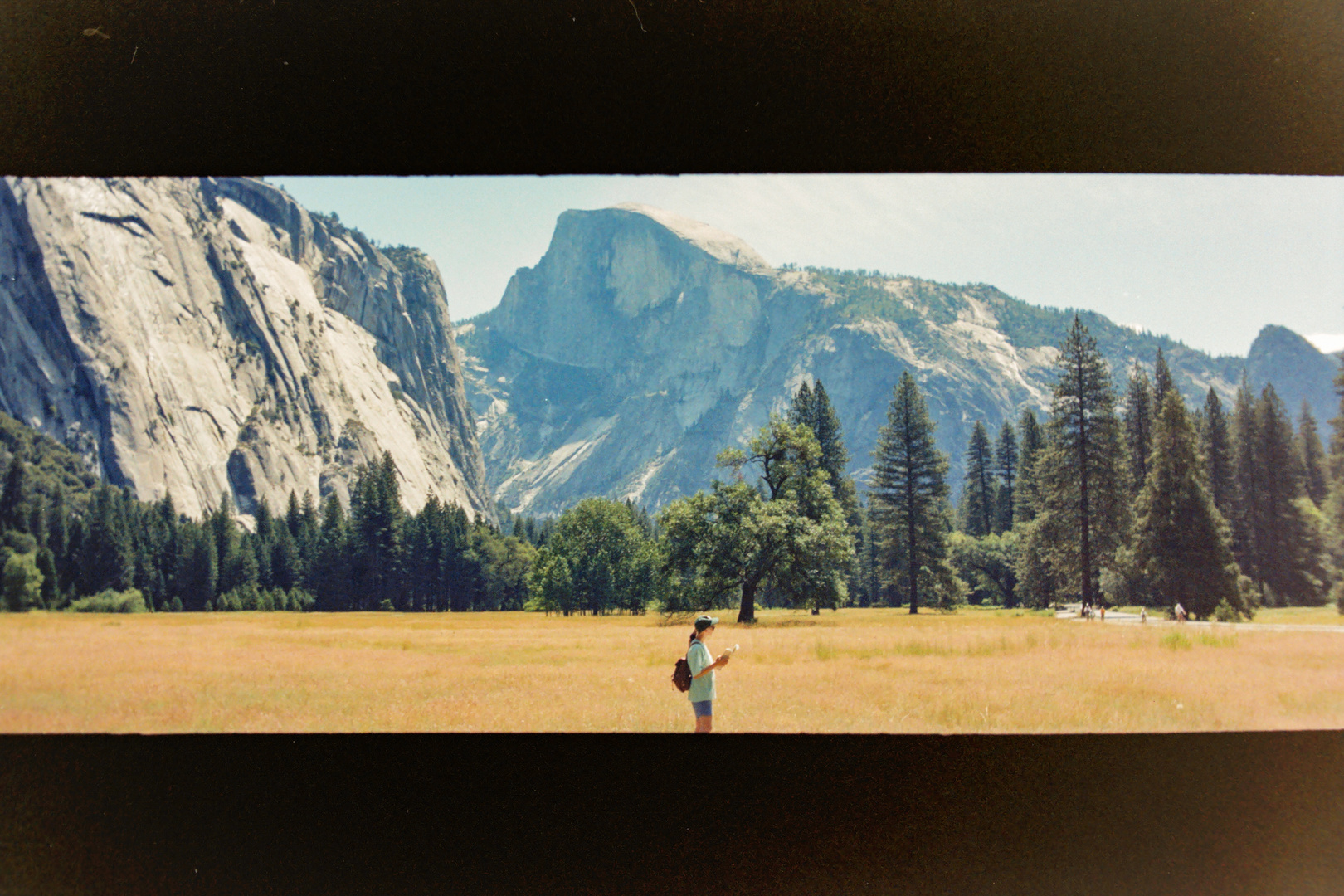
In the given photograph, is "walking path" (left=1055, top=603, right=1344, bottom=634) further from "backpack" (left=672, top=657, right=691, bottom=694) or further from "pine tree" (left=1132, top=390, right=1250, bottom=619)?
"backpack" (left=672, top=657, right=691, bottom=694)

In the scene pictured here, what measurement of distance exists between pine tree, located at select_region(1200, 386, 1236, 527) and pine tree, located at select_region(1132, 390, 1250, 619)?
9824mm

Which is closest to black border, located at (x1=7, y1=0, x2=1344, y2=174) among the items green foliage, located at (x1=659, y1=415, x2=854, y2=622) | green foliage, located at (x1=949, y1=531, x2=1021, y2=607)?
green foliage, located at (x1=659, y1=415, x2=854, y2=622)

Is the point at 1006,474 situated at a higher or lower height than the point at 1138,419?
lower

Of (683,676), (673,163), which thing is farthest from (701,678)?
(673,163)

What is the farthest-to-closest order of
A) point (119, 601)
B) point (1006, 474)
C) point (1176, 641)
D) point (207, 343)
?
1. point (207, 343)
2. point (1006, 474)
3. point (119, 601)
4. point (1176, 641)

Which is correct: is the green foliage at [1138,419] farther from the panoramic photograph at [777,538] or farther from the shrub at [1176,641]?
the shrub at [1176,641]

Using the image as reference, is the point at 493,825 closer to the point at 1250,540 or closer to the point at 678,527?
the point at 678,527

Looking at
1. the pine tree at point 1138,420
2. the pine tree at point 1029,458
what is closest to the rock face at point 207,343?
the pine tree at point 1029,458

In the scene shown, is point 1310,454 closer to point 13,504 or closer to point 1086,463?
point 1086,463

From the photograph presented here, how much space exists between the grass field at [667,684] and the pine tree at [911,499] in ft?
72.5

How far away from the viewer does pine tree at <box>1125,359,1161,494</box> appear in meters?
Result: 34.9

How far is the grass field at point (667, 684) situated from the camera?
7.84 metres

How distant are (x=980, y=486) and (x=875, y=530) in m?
20.5

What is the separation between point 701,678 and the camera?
5.58m
